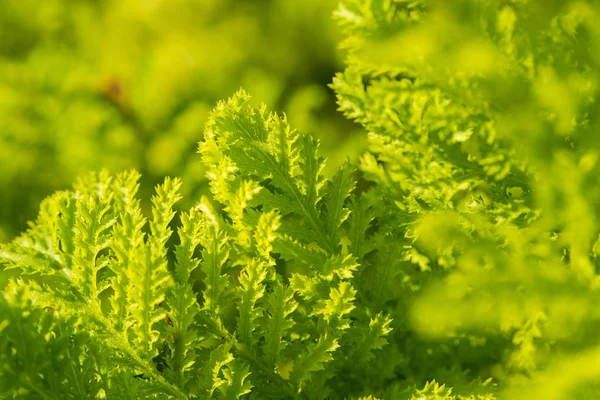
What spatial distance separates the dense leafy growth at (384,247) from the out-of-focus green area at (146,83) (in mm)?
366

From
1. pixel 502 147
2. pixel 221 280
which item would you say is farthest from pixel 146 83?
pixel 502 147

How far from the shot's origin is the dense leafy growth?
371 millimetres

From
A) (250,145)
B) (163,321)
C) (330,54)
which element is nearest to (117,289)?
(163,321)

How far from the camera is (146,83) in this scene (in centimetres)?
101

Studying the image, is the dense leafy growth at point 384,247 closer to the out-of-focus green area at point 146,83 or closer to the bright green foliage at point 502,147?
the bright green foliage at point 502,147

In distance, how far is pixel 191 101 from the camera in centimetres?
100

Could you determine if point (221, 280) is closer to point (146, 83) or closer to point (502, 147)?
point (502, 147)

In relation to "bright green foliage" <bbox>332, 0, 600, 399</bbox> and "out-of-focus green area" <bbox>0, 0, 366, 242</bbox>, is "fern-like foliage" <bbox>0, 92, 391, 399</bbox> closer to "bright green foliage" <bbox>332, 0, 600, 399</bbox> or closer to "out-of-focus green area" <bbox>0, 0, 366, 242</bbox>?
"bright green foliage" <bbox>332, 0, 600, 399</bbox>

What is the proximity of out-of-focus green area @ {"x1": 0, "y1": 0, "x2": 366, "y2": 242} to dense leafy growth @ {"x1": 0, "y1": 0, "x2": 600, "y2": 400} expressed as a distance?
1.20 feet

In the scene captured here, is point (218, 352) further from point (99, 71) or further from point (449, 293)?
point (99, 71)

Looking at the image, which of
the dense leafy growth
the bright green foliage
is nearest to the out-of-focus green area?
the dense leafy growth

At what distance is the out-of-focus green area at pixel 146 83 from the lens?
984mm

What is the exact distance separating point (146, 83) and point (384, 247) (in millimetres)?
608

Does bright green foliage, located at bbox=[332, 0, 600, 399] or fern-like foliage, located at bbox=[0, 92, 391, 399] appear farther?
fern-like foliage, located at bbox=[0, 92, 391, 399]
